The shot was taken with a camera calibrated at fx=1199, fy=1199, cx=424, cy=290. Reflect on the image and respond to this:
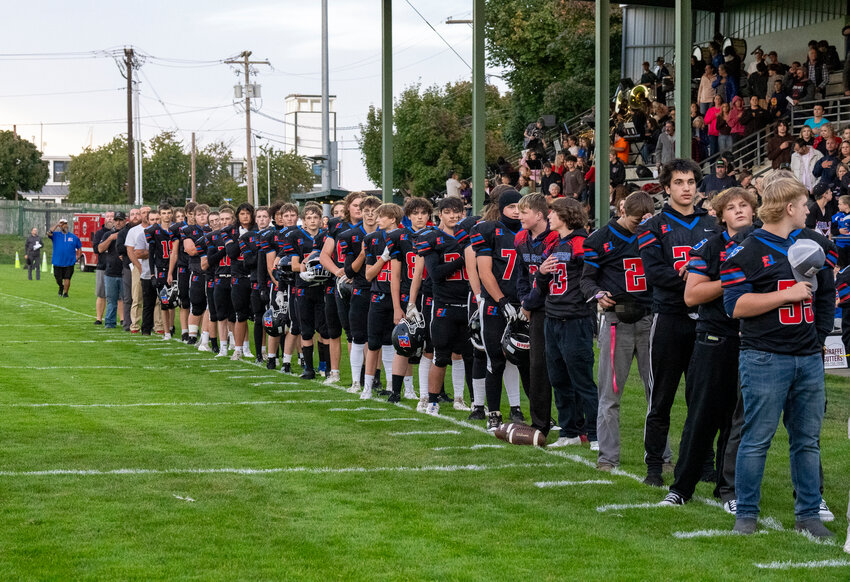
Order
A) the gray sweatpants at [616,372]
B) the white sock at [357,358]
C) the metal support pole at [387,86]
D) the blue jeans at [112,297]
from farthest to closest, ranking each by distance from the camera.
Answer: the blue jeans at [112,297]
the metal support pole at [387,86]
the white sock at [357,358]
the gray sweatpants at [616,372]

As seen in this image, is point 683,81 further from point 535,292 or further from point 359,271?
point 535,292

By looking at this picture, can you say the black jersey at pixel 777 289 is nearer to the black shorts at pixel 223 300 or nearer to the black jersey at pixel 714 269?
the black jersey at pixel 714 269

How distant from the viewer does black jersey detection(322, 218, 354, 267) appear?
1327 cm

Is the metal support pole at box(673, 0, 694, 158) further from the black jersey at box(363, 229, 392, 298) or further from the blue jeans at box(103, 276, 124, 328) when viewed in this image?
the blue jeans at box(103, 276, 124, 328)

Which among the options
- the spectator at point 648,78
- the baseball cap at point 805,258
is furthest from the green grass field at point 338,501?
the spectator at point 648,78

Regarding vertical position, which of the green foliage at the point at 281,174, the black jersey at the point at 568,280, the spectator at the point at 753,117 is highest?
the green foliage at the point at 281,174

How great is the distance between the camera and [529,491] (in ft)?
25.4

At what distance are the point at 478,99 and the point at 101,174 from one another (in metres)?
77.4

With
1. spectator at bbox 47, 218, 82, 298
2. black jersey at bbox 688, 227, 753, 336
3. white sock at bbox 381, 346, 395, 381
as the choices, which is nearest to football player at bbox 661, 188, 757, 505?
black jersey at bbox 688, 227, 753, 336

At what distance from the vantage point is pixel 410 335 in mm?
11406

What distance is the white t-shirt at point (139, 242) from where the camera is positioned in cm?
2033

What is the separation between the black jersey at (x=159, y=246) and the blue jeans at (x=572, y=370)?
37.6 feet

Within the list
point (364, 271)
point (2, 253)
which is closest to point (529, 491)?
point (364, 271)

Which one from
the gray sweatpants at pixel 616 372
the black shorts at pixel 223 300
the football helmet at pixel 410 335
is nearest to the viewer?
the gray sweatpants at pixel 616 372
